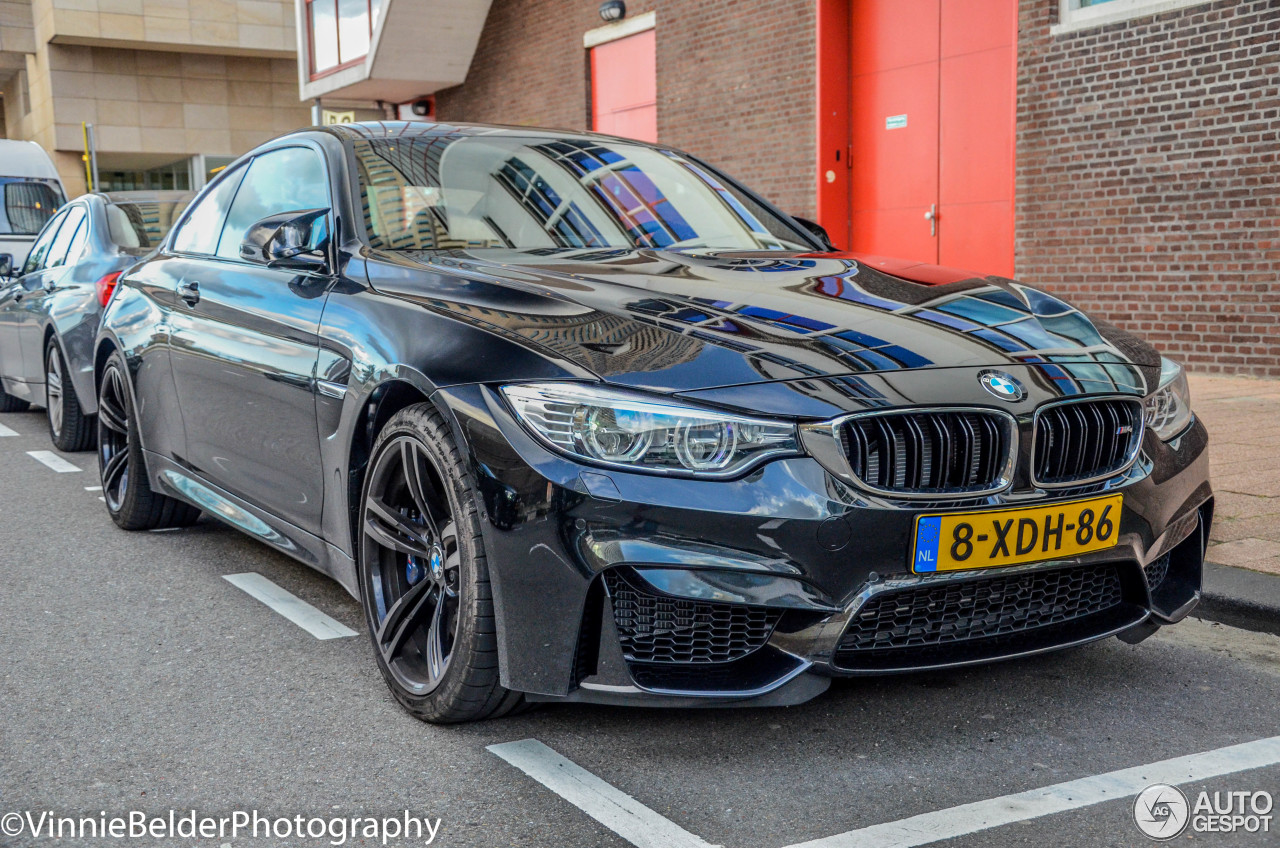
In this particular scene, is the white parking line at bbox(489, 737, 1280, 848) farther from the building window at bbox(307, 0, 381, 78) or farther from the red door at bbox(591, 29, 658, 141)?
the building window at bbox(307, 0, 381, 78)

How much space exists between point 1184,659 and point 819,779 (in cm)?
147

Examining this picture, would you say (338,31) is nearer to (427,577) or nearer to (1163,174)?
(1163,174)

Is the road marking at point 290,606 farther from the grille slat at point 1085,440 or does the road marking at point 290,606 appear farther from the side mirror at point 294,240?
the grille slat at point 1085,440

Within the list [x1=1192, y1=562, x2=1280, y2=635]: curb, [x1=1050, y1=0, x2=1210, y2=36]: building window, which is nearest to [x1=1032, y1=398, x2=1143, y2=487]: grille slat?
[x1=1192, y1=562, x2=1280, y2=635]: curb

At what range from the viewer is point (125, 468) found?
18.2 feet

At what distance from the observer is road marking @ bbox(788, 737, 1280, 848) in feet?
8.27

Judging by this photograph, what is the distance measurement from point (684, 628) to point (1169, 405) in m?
1.46

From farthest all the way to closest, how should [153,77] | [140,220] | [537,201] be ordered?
[153,77]
[140,220]
[537,201]

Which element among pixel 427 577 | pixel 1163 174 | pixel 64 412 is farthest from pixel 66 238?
pixel 1163 174

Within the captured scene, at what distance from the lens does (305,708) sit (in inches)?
132

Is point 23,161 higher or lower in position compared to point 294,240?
higher

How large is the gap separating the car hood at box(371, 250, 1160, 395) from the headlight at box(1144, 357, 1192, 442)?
55 millimetres

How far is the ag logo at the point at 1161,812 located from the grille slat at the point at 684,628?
2.72 feet

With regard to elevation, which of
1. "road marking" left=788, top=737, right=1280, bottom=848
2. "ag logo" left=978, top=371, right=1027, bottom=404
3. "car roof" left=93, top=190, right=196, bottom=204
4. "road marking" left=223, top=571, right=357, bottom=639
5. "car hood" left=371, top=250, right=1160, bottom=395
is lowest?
"road marking" left=223, top=571, right=357, bottom=639
